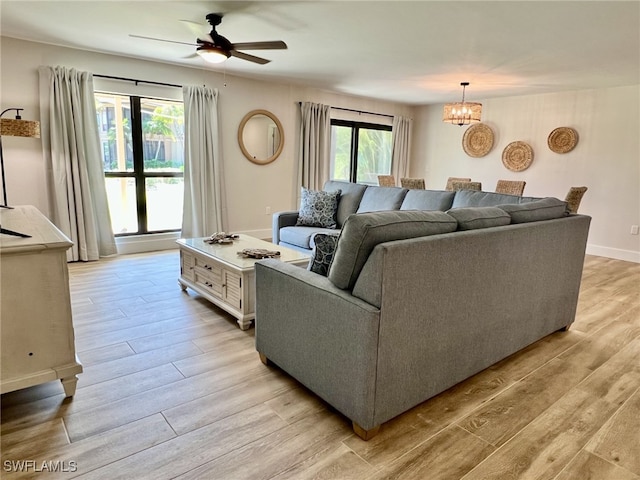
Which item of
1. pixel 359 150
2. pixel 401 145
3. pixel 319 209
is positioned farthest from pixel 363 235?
pixel 401 145

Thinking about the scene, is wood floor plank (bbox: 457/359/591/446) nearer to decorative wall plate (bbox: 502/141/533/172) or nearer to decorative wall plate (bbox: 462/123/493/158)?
decorative wall plate (bbox: 502/141/533/172)

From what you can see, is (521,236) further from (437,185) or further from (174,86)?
(437,185)

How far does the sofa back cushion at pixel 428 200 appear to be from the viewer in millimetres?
3824

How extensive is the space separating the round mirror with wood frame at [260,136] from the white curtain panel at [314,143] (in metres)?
0.42

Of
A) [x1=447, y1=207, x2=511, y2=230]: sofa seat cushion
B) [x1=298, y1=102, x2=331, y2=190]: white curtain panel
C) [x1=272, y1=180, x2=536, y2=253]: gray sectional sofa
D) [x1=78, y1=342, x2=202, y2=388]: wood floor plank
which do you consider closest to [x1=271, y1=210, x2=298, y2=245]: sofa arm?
[x1=272, y1=180, x2=536, y2=253]: gray sectional sofa

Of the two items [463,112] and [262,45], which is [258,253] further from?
[463,112]

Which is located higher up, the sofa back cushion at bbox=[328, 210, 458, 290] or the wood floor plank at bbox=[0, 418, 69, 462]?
the sofa back cushion at bbox=[328, 210, 458, 290]

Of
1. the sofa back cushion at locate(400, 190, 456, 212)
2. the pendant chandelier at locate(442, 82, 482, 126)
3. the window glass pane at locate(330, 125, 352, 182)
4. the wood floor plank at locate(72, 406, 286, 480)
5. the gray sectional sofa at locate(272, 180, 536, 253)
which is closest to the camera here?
the wood floor plank at locate(72, 406, 286, 480)

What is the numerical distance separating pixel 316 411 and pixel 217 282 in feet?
5.01

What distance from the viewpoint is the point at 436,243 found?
5.86 ft

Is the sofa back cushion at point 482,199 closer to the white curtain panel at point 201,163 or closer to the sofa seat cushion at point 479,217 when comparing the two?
the sofa seat cushion at point 479,217

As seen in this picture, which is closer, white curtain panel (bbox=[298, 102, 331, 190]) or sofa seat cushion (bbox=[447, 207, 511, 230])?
sofa seat cushion (bbox=[447, 207, 511, 230])

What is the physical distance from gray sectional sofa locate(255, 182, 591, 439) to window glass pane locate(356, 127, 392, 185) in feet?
17.1

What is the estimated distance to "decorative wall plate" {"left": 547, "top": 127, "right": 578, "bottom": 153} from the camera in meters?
5.85
